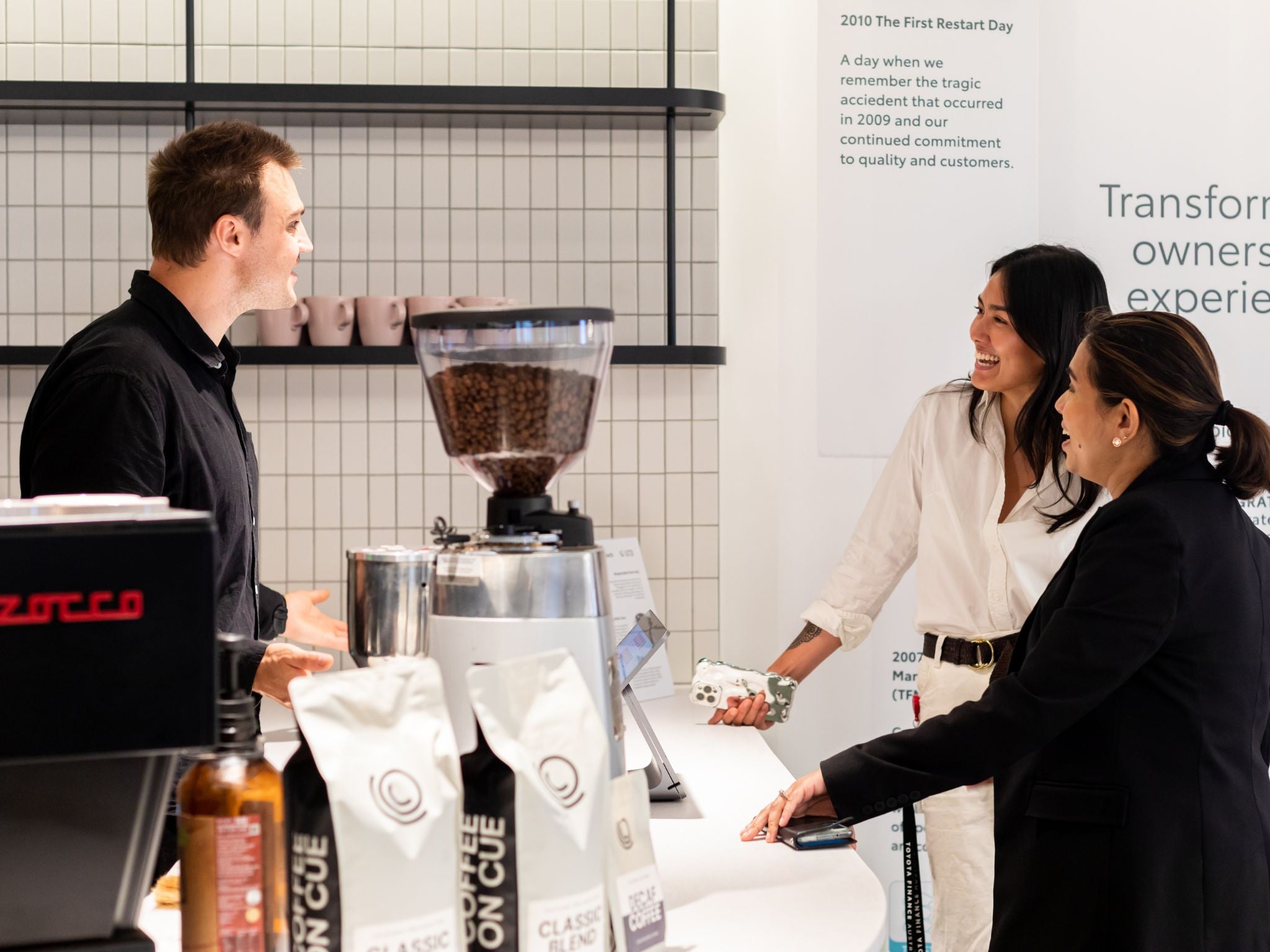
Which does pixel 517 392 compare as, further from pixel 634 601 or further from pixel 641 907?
pixel 634 601

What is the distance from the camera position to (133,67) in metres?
2.96

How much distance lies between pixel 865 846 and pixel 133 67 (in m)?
2.57

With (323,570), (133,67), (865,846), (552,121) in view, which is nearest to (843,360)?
(552,121)

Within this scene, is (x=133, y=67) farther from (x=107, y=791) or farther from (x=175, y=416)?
(x=107, y=791)

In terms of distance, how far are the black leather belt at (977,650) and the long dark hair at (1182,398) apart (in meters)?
0.64

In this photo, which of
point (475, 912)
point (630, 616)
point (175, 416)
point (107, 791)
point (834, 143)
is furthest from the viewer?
point (834, 143)

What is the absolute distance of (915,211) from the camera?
294 centimetres

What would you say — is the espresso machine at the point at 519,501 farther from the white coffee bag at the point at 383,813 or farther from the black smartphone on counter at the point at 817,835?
the black smartphone on counter at the point at 817,835

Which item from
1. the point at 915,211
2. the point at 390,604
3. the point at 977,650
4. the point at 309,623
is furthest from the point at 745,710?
the point at 915,211

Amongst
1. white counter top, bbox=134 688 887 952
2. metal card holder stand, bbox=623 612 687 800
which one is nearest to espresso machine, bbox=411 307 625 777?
white counter top, bbox=134 688 887 952

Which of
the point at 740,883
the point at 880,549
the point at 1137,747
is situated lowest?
the point at 740,883

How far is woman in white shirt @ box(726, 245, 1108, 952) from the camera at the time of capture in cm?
235

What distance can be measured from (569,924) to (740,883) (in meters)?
0.71

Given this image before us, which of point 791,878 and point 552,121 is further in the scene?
point 552,121
